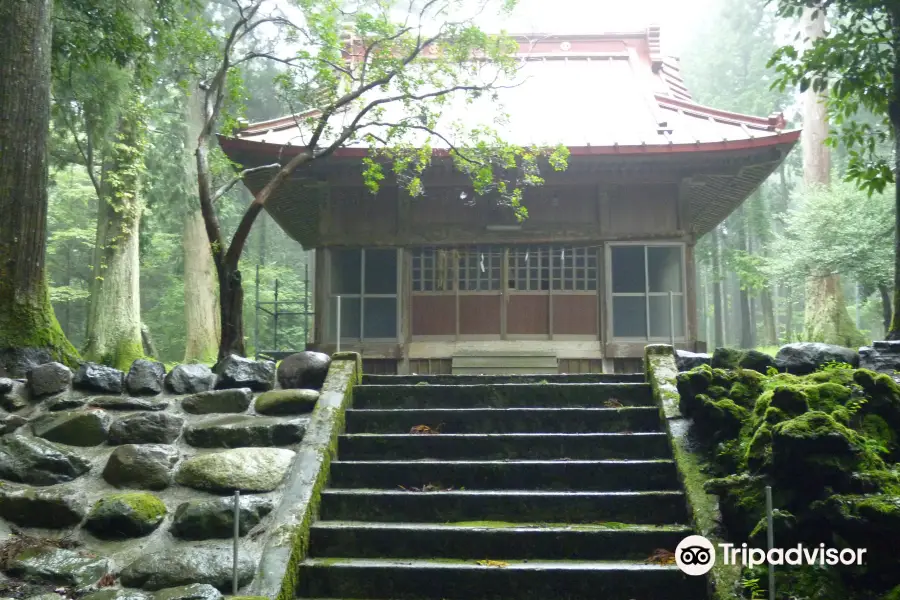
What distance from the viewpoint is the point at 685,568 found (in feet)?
13.9

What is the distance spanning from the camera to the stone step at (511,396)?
622 centimetres

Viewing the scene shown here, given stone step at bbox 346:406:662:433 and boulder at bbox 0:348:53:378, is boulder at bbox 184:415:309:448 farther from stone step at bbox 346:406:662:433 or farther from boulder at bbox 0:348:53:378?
boulder at bbox 0:348:53:378

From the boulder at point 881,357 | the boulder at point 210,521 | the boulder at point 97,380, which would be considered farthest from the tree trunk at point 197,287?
the boulder at point 881,357

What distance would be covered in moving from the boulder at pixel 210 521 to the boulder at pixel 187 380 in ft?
5.12

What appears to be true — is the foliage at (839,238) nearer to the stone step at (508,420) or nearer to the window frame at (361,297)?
the window frame at (361,297)

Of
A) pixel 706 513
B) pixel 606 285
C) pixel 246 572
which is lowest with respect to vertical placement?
pixel 246 572

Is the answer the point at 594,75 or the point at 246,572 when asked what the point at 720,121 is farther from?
the point at 246,572

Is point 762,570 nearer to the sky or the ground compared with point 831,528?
nearer to the ground

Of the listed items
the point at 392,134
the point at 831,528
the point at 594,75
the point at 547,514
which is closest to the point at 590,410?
the point at 547,514

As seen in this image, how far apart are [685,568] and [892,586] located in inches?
41.9

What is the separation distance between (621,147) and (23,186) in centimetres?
658

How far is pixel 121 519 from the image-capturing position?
4.63m

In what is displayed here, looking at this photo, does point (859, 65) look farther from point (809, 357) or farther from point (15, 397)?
point (15, 397)

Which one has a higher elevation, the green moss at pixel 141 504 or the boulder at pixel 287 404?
the boulder at pixel 287 404
